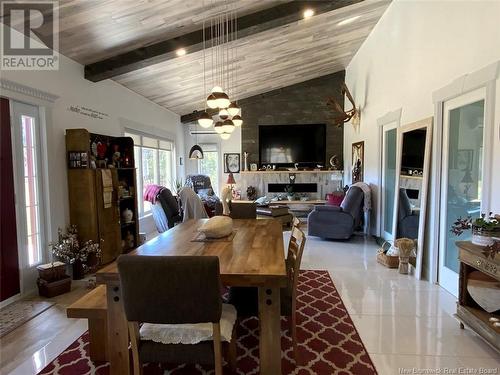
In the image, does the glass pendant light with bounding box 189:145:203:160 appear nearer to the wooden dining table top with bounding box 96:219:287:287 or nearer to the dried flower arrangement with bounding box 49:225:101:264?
the dried flower arrangement with bounding box 49:225:101:264

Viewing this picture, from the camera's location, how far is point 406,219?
14.5 ft

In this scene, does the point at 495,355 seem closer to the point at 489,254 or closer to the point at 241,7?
the point at 489,254

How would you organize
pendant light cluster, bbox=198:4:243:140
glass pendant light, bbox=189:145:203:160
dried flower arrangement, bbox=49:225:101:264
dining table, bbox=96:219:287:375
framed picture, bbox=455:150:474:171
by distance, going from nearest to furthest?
dining table, bbox=96:219:287:375, framed picture, bbox=455:150:474:171, pendant light cluster, bbox=198:4:243:140, dried flower arrangement, bbox=49:225:101:264, glass pendant light, bbox=189:145:203:160

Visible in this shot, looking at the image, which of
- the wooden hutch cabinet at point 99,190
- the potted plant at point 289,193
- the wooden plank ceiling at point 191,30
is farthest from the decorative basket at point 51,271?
the potted plant at point 289,193

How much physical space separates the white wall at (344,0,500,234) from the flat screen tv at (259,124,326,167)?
6.04 ft

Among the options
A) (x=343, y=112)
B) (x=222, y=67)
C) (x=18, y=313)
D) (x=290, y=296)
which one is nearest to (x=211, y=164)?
(x=222, y=67)

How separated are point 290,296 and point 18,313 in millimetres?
2570

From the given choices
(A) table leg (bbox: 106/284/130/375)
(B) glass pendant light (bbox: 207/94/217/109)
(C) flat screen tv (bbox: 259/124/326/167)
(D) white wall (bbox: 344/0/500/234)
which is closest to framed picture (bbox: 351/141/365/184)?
(D) white wall (bbox: 344/0/500/234)

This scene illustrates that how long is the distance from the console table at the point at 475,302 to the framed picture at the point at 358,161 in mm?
4143

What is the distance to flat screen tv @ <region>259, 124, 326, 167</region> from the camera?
8664 millimetres

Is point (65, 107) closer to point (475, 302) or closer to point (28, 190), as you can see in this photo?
point (28, 190)

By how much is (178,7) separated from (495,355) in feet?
13.6

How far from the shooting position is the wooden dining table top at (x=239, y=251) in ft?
5.83

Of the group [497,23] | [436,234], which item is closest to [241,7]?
[497,23]
